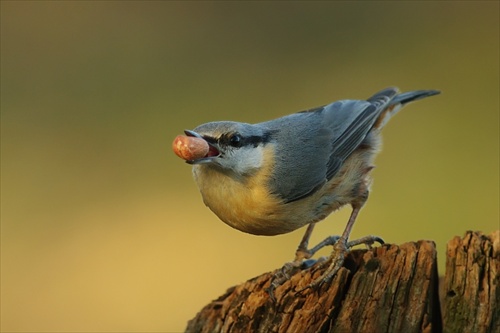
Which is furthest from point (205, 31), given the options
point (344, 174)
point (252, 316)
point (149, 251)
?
point (252, 316)

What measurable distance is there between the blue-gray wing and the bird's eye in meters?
0.20

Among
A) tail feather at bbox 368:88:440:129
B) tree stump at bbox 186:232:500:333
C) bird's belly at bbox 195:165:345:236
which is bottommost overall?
tree stump at bbox 186:232:500:333

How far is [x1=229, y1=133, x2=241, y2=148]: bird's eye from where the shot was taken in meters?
2.38

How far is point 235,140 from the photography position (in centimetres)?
239

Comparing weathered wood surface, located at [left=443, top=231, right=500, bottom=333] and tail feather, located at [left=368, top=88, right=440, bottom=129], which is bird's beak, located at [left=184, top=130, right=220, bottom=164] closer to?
weathered wood surface, located at [left=443, top=231, right=500, bottom=333]

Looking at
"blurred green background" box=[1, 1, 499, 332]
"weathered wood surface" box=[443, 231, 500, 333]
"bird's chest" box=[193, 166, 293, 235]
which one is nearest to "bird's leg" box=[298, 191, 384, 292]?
"bird's chest" box=[193, 166, 293, 235]

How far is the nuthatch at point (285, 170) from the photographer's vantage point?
7.85ft

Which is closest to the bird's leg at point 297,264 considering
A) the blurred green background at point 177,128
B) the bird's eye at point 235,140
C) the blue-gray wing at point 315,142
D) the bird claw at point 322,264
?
the bird claw at point 322,264

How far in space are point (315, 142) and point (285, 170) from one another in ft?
0.83

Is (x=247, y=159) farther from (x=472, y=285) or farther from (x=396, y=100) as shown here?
(x=396, y=100)

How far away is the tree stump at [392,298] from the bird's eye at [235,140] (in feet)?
1.66

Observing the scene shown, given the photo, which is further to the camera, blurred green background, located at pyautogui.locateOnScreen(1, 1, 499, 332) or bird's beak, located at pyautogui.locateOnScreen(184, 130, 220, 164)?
blurred green background, located at pyautogui.locateOnScreen(1, 1, 499, 332)

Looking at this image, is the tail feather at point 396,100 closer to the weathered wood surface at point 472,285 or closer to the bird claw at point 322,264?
the bird claw at point 322,264

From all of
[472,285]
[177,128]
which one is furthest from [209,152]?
[177,128]
